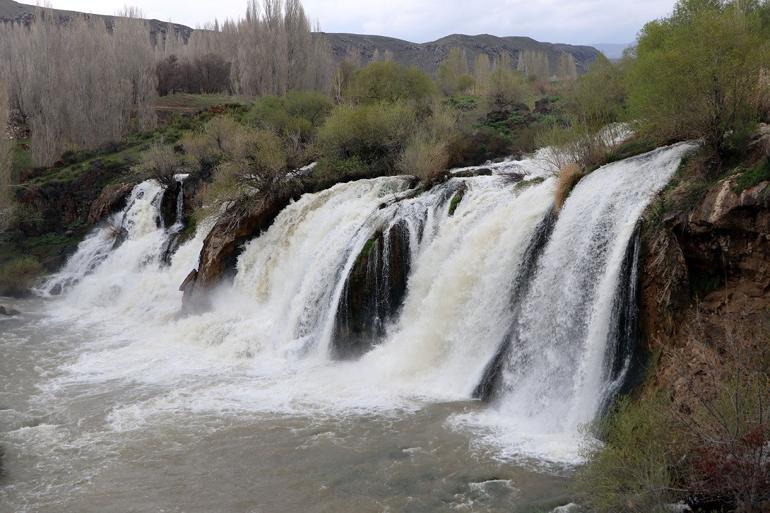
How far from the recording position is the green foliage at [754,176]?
955 centimetres

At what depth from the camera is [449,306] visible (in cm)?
1330

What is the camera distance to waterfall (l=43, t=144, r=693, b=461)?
34.8 ft

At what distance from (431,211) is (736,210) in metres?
7.24

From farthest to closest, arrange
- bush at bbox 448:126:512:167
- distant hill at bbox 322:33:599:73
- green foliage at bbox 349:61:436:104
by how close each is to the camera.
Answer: distant hill at bbox 322:33:599:73 < green foliage at bbox 349:61:436:104 < bush at bbox 448:126:512:167

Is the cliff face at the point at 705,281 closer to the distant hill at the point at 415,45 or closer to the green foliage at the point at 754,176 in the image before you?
the green foliage at the point at 754,176

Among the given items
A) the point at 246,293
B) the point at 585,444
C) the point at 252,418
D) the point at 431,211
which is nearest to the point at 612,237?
the point at 585,444

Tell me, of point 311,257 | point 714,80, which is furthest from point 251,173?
point 714,80

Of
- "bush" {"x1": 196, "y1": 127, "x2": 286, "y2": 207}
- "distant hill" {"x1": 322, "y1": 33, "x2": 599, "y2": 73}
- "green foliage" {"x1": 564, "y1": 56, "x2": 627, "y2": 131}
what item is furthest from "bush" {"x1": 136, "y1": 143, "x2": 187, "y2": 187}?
"distant hill" {"x1": 322, "y1": 33, "x2": 599, "y2": 73}

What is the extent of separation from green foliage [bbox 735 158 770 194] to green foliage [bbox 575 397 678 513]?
3.81 metres

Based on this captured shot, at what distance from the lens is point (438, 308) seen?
44.2ft

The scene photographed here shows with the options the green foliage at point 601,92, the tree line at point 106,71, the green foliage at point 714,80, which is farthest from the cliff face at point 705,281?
the tree line at point 106,71

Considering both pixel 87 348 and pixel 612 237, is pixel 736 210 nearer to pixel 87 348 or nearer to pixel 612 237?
pixel 612 237

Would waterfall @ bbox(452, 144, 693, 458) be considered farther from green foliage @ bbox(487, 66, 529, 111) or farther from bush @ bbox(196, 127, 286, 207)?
green foliage @ bbox(487, 66, 529, 111)

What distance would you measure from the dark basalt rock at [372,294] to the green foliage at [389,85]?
17760 millimetres
